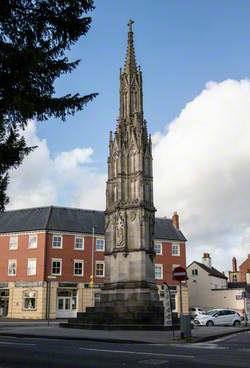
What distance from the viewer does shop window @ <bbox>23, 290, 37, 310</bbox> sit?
55.4 meters

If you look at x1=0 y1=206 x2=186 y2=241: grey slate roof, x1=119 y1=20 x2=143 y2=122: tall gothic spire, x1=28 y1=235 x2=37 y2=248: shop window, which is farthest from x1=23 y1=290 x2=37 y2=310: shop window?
x1=119 y1=20 x2=143 y2=122: tall gothic spire

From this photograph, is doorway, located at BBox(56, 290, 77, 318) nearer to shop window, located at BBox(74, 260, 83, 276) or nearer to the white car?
shop window, located at BBox(74, 260, 83, 276)

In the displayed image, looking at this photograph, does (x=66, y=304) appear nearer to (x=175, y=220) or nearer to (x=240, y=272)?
(x=175, y=220)

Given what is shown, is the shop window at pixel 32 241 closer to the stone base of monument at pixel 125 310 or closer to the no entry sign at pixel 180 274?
the stone base of monument at pixel 125 310

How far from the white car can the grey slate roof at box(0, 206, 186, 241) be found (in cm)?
2407

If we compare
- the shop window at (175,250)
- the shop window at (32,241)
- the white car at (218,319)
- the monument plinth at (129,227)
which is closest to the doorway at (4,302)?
the shop window at (32,241)

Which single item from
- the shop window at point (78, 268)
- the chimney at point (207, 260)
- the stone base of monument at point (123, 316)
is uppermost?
the chimney at point (207, 260)

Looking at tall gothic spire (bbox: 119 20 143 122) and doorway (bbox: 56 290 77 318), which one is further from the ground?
tall gothic spire (bbox: 119 20 143 122)

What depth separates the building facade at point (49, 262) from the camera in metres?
55.9

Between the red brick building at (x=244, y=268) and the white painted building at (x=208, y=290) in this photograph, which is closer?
the white painted building at (x=208, y=290)

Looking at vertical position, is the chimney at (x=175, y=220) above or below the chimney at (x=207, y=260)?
above

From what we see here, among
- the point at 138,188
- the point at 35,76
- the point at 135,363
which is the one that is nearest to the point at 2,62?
the point at 35,76

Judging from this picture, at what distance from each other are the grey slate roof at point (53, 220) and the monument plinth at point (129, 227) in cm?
2864

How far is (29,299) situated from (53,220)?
977 cm
